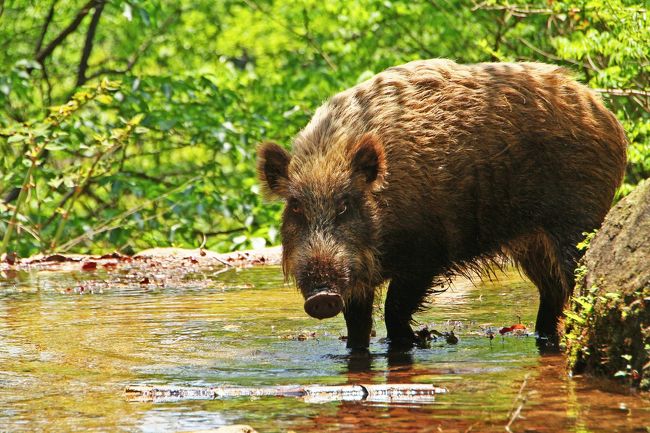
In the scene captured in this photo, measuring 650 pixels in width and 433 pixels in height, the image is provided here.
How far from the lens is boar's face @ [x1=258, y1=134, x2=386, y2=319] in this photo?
6.14 metres

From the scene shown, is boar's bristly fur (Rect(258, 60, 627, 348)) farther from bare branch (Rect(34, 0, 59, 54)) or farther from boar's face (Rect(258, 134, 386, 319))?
bare branch (Rect(34, 0, 59, 54))

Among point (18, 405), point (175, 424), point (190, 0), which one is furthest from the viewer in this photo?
point (190, 0)

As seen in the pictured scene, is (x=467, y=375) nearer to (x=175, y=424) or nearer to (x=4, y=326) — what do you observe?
(x=175, y=424)

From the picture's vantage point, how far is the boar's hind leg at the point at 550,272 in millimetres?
6785

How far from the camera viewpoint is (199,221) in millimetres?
15656

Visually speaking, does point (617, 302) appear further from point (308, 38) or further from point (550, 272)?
point (308, 38)

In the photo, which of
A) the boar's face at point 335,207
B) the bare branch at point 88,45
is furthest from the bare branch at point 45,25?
the boar's face at point 335,207

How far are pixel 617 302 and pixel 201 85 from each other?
952 cm

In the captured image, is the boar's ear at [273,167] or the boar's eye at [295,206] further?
the boar's ear at [273,167]

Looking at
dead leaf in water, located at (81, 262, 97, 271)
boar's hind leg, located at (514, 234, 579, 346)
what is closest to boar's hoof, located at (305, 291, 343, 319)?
boar's hind leg, located at (514, 234, 579, 346)

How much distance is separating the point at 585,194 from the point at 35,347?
3312mm

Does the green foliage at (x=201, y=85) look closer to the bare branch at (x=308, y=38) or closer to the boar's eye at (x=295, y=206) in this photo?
the bare branch at (x=308, y=38)

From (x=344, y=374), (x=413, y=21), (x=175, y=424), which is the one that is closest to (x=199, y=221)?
(x=413, y=21)

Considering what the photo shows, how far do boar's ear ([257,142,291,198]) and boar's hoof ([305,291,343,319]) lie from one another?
116 cm
